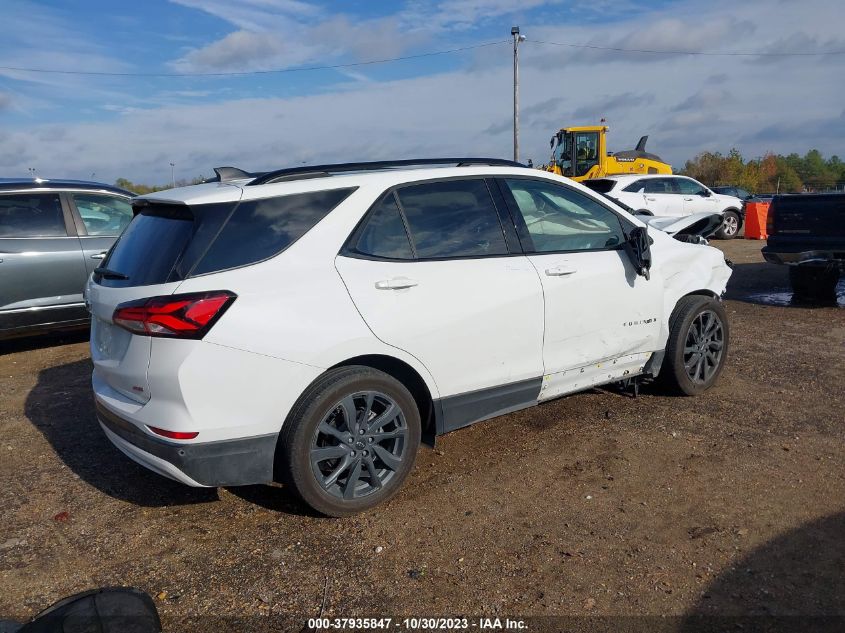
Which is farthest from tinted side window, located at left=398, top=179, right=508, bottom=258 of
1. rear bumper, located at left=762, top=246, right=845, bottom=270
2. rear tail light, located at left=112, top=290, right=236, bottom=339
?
rear bumper, located at left=762, top=246, right=845, bottom=270

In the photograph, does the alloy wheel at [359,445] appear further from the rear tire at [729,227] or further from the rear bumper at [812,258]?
the rear tire at [729,227]

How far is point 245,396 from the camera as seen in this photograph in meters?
3.15

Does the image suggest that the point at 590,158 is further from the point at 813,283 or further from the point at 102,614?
the point at 102,614

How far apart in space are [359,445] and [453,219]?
4.52ft

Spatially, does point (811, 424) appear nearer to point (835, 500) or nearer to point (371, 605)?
point (835, 500)

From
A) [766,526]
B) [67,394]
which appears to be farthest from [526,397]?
[67,394]

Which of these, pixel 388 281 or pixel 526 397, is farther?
pixel 526 397

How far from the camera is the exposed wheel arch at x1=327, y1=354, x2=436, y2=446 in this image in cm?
354

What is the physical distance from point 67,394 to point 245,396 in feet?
11.2

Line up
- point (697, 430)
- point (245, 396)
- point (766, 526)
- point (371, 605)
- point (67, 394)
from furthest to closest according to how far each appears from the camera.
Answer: point (67, 394), point (697, 430), point (766, 526), point (245, 396), point (371, 605)

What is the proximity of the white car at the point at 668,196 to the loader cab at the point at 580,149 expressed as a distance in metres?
4.91

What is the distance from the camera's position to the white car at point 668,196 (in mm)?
16359

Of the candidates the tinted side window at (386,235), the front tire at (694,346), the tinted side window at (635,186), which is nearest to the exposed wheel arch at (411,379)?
the tinted side window at (386,235)

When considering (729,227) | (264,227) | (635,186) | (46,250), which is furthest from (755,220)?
(264,227)
